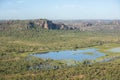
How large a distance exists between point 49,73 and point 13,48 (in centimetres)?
4890

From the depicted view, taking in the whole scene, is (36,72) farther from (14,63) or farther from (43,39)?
(43,39)

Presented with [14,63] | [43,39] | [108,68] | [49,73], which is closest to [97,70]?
[108,68]

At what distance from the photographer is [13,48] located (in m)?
109

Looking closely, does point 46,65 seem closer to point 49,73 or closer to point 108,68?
point 49,73

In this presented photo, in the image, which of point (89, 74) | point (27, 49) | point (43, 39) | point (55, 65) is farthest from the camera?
point (43, 39)

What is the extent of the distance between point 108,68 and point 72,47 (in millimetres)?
49098

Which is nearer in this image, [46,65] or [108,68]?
[108,68]

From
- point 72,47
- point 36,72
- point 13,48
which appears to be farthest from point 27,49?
point 36,72

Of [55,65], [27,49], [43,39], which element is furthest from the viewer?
[43,39]

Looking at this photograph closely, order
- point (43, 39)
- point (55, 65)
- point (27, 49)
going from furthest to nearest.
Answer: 1. point (43, 39)
2. point (27, 49)
3. point (55, 65)

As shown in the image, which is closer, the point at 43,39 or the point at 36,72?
the point at 36,72

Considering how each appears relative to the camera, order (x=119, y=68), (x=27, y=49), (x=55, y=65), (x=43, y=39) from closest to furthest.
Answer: (x=119, y=68) < (x=55, y=65) < (x=27, y=49) < (x=43, y=39)

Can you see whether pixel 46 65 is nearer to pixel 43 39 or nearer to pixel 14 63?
pixel 14 63

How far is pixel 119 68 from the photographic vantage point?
66625mm
